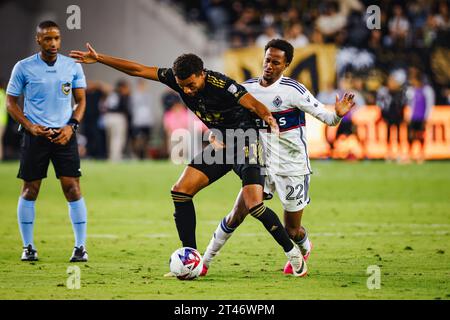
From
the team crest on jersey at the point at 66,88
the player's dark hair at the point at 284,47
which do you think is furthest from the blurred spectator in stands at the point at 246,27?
the player's dark hair at the point at 284,47

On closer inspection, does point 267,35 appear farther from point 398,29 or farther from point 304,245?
point 304,245

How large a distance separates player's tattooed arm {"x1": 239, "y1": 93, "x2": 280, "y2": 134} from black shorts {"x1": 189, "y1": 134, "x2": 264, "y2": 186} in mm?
389

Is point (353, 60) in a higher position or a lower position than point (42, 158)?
higher

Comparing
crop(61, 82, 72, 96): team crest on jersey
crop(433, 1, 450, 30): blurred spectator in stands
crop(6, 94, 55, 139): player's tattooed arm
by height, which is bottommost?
crop(6, 94, 55, 139): player's tattooed arm

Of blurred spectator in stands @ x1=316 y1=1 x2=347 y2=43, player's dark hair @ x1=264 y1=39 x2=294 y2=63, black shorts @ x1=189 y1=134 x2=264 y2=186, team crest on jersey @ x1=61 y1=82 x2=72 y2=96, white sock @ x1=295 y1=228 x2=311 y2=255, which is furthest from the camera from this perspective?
blurred spectator in stands @ x1=316 y1=1 x2=347 y2=43

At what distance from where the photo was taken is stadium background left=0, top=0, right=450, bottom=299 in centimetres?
925

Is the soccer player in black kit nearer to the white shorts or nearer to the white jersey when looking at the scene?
the white jersey

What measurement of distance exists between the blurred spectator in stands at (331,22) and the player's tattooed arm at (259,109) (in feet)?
63.2

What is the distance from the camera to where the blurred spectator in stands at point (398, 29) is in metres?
27.1

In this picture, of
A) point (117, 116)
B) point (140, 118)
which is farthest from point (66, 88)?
point (140, 118)

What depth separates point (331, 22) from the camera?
1121 inches

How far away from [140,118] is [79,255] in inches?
736

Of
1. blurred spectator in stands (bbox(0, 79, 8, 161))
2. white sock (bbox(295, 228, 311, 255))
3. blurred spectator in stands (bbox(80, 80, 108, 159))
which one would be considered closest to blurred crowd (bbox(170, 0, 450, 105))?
blurred spectator in stands (bbox(80, 80, 108, 159))
